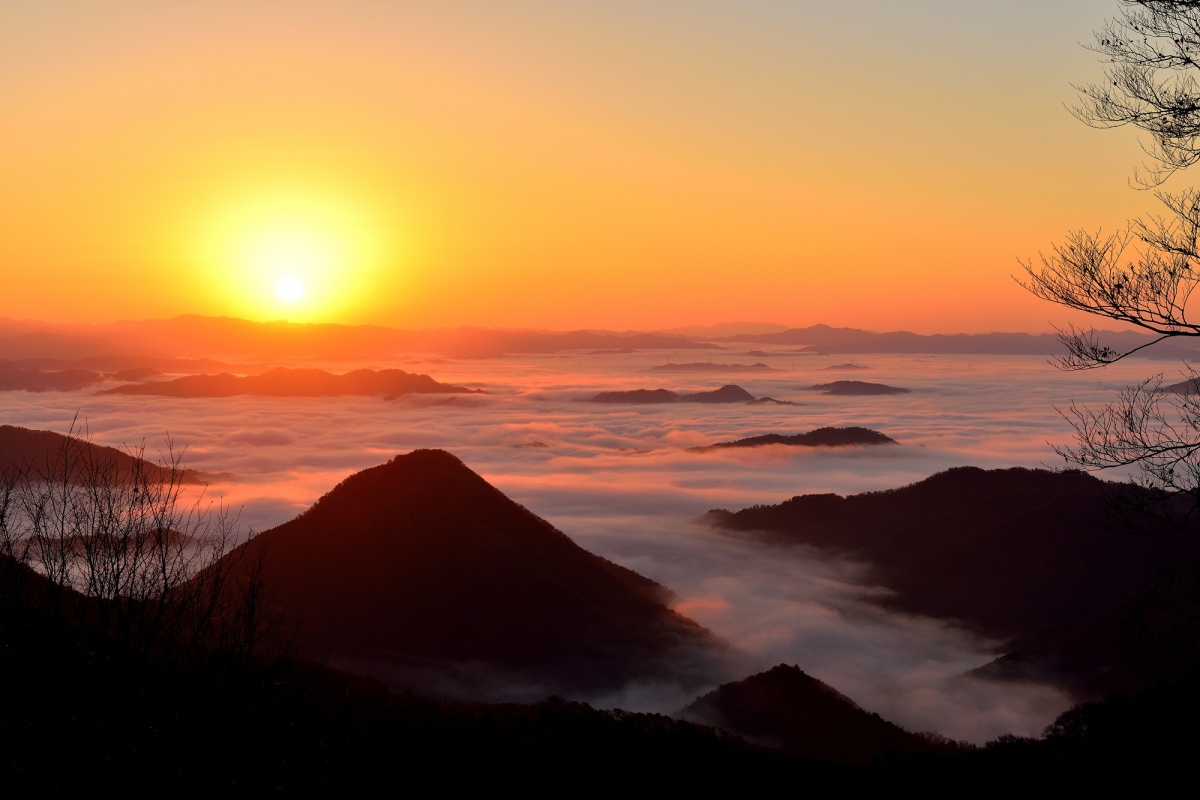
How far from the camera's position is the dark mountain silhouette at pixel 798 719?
4212cm

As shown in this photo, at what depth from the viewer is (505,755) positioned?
26.8 meters

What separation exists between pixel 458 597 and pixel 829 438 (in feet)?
471

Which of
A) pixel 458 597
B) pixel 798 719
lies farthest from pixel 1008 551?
pixel 458 597

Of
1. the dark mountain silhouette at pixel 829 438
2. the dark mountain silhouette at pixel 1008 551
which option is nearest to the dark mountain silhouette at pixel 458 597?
the dark mountain silhouette at pixel 1008 551

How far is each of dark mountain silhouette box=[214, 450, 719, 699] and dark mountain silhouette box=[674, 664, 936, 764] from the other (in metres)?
8.65

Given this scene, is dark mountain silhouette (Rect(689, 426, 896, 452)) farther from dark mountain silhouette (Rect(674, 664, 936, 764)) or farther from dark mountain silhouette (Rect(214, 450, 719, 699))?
dark mountain silhouette (Rect(674, 664, 936, 764))

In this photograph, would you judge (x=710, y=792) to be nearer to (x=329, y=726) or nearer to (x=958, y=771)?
(x=958, y=771)

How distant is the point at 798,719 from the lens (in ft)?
147

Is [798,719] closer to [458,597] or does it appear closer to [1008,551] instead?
[458,597]

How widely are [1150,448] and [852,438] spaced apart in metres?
181

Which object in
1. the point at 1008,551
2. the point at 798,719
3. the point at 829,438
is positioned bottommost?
the point at 798,719

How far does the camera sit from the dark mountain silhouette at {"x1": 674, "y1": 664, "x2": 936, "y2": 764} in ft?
138

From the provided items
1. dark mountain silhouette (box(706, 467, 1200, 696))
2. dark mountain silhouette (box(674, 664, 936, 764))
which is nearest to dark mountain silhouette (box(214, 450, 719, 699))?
dark mountain silhouette (box(674, 664, 936, 764))

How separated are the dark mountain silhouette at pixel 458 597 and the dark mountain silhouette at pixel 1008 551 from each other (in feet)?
97.0
